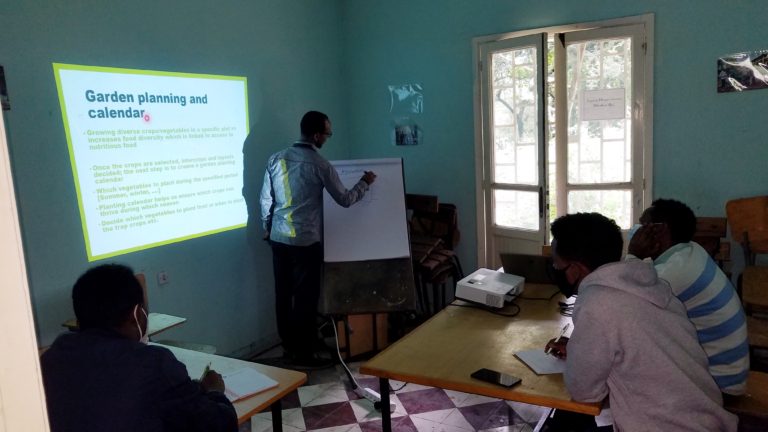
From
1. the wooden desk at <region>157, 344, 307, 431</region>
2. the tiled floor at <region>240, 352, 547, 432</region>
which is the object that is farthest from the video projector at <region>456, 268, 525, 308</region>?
the wooden desk at <region>157, 344, 307, 431</region>

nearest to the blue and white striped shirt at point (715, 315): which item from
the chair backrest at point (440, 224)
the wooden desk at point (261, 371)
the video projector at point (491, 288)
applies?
the video projector at point (491, 288)

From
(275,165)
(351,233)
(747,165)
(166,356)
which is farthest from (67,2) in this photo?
(747,165)

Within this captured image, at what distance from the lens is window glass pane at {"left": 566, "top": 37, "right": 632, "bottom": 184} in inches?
157

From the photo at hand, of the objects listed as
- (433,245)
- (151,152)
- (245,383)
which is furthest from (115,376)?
(433,245)

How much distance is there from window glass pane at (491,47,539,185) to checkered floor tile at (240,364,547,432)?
69.2 inches

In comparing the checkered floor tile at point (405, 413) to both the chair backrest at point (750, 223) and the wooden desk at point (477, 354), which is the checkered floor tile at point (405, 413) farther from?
the chair backrest at point (750, 223)

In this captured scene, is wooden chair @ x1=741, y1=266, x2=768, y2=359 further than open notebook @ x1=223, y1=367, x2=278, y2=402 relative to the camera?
Yes

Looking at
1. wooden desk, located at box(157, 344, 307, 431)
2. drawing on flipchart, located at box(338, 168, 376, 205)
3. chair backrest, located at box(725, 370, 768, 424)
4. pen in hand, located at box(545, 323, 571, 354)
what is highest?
drawing on flipchart, located at box(338, 168, 376, 205)

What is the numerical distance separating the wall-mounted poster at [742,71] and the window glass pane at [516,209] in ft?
4.59

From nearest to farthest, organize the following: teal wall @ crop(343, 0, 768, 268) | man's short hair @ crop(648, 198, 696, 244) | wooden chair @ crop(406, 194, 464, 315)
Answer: man's short hair @ crop(648, 198, 696, 244), teal wall @ crop(343, 0, 768, 268), wooden chair @ crop(406, 194, 464, 315)

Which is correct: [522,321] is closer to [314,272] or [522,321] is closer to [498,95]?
[314,272]

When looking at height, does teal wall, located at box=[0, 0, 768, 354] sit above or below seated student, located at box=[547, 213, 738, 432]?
above

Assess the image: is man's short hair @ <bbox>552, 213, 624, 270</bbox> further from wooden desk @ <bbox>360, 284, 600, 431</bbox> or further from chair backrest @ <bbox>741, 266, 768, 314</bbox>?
chair backrest @ <bbox>741, 266, 768, 314</bbox>

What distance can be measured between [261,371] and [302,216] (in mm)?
1775
